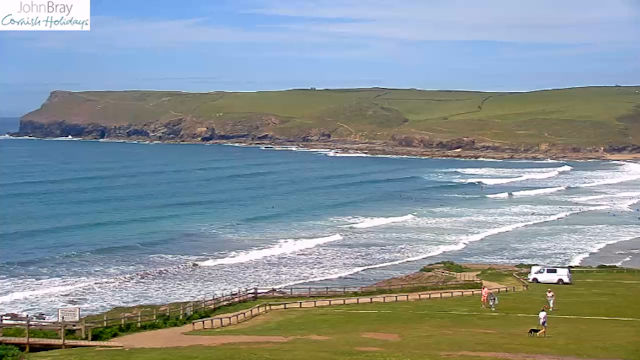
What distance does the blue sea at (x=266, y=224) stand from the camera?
151ft

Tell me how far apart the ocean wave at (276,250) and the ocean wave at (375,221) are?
5.37 m

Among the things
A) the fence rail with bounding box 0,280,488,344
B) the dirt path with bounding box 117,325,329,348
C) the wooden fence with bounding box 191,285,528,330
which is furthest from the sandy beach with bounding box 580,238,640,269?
the dirt path with bounding box 117,325,329,348

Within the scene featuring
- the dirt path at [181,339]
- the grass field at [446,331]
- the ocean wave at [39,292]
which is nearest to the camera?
the grass field at [446,331]

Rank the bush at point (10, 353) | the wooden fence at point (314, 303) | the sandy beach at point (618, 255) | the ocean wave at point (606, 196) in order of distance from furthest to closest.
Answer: the ocean wave at point (606, 196), the sandy beach at point (618, 255), the wooden fence at point (314, 303), the bush at point (10, 353)

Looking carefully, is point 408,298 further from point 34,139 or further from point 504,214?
point 34,139

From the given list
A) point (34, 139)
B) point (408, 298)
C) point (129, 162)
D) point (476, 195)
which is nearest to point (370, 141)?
point (129, 162)

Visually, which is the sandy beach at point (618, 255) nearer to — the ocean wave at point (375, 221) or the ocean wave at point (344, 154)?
the ocean wave at point (375, 221)

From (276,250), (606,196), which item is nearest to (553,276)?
(276,250)

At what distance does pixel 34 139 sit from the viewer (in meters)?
198

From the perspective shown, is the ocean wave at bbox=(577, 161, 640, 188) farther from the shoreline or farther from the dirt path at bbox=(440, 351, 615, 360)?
the dirt path at bbox=(440, 351, 615, 360)

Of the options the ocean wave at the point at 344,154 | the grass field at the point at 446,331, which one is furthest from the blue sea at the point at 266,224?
the ocean wave at the point at 344,154

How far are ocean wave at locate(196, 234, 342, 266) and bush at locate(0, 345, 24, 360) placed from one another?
2489cm

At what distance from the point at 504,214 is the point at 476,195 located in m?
15.3

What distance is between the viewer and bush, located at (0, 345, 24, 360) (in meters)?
23.8
